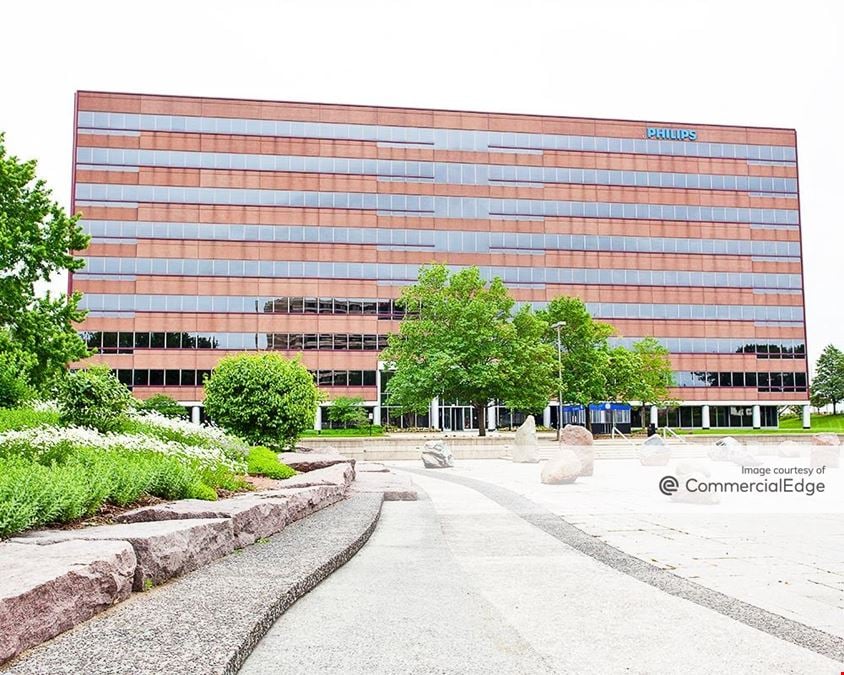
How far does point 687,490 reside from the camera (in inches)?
663

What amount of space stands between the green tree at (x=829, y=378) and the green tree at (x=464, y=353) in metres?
87.7

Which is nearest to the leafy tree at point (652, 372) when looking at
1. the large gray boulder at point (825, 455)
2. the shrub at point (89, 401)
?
the large gray boulder at point (825, 455)

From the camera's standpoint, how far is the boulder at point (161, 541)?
20.2ft

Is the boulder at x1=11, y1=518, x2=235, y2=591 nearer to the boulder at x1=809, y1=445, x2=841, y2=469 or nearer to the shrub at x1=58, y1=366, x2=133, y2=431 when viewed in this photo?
the shrub at x1=58, y1=366, x2=133, y2=431

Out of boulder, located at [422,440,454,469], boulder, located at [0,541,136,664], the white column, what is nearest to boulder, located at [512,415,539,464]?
boulder, located at [422,440,454,469]

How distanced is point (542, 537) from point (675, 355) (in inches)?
2837

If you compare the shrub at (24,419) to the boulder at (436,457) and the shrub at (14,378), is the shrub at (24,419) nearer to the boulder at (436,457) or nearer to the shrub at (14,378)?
the shrub at (14,378)

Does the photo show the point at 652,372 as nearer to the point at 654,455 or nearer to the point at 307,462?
the point at 654,455

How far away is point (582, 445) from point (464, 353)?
73.5 ft

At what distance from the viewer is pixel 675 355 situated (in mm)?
80062

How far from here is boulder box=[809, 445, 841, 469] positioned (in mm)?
30094

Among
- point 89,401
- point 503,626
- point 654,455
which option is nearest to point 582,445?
point 654,455

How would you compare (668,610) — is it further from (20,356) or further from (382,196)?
(382,196)

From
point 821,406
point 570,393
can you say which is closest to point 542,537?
point 570,393
